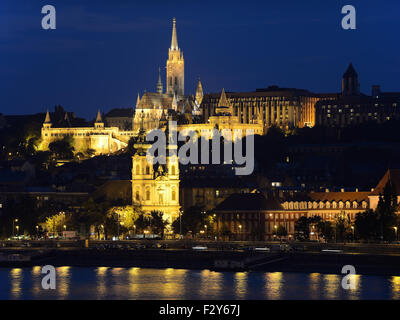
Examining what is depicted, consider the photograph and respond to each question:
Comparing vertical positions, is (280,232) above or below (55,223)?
below

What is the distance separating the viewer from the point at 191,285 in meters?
91.5

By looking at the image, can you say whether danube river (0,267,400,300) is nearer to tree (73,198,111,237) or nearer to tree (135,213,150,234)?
tree (135,213,150,234)

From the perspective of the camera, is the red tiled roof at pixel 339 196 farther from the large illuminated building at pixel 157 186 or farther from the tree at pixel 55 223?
the tree at pixel 55 223

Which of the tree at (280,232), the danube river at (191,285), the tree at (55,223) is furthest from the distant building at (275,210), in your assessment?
the danube river at (191,285)

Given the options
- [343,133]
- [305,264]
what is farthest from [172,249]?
[343,133]

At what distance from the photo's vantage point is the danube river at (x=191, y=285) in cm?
8588

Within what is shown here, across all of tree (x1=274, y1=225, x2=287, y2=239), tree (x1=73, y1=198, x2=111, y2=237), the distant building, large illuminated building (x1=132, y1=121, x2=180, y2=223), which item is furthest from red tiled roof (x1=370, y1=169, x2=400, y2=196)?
tree (x1=73, y1=198, x2=111, y2=237)

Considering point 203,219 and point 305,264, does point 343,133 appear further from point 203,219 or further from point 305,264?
point 305,264

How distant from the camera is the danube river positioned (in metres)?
85.9

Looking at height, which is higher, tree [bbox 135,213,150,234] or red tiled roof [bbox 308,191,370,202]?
red tiled roof [bbox 308,191,370,202]

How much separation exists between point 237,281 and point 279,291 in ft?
23.0

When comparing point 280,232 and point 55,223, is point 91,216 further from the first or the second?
point 280,232

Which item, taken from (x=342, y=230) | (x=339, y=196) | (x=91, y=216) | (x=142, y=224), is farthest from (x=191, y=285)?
(x=339, y=196)

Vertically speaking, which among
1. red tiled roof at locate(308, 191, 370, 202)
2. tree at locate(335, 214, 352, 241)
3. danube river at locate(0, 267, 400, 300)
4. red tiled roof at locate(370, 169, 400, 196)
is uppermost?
red tiled roof at locate(370, 169, 400, 196)
